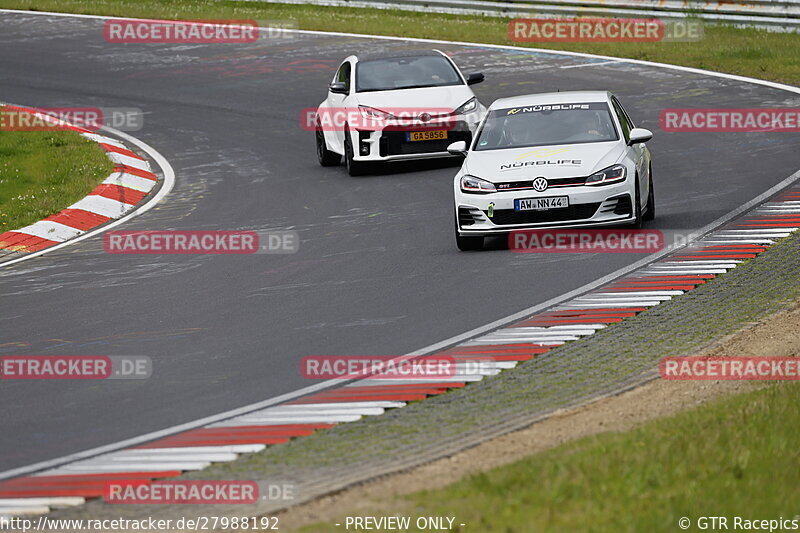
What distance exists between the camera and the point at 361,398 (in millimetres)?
9359

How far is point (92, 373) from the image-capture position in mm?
10430

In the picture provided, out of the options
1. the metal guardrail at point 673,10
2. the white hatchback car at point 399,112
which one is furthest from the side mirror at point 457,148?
the metal guardrail at point 673,10

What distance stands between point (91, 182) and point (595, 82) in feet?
34.4

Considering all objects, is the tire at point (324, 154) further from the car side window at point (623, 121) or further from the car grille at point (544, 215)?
the car grille at point (544, 215)

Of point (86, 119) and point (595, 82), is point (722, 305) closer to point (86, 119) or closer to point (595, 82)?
point (595, 82)

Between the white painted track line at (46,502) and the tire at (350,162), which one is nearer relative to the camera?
the white painted track line at (46,502)

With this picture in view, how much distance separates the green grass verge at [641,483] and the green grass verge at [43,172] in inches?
450

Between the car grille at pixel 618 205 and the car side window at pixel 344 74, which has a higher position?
the car side window at pixel 344 74

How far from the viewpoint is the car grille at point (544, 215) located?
47.2 feet

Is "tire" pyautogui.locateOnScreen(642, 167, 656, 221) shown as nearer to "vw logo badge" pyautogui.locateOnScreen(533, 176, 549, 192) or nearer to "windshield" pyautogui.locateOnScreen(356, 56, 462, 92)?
"vw logo badge" pyautogui.locateOnScreen(533, 176, 549, 192)

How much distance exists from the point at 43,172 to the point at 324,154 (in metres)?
4.11

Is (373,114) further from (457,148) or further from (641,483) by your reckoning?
(641,483)

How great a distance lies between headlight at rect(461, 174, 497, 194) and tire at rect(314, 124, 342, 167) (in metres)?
6.56

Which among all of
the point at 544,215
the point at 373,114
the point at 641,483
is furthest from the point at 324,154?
the point at 641,483
